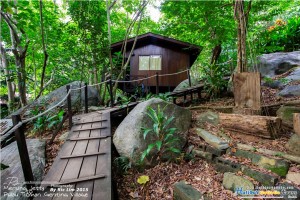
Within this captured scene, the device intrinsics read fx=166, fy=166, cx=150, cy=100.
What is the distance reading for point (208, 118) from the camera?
14.2ft

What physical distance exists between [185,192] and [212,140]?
1302 mm

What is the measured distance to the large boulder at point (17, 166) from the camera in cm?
223

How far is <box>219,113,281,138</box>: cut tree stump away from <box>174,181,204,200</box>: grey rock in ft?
5.41

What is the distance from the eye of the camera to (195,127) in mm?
4129

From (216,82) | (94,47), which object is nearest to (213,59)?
(216,82)

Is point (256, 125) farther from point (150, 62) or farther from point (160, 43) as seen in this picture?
point (160, 43)

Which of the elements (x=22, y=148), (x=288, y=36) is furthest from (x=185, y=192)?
(x=288, y=36)

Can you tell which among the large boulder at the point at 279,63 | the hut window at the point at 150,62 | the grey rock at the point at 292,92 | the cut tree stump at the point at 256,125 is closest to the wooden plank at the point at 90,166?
the cut tree stump at the point at 256,125

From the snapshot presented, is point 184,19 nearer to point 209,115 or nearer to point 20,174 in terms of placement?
point 209,115

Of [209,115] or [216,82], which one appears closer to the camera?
[209,115]

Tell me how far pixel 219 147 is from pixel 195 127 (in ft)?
3.57

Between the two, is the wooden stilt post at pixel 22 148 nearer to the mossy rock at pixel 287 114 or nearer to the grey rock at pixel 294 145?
the grey rock at pixel 294 145

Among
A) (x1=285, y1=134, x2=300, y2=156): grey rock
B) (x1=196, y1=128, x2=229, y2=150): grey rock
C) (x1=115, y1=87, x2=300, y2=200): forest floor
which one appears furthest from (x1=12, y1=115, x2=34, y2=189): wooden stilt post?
(x1=285, y1=134, x2=300, y2=156): grey rock

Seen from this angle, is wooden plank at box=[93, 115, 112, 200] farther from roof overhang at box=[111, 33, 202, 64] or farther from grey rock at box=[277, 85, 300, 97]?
roof overhang at box=[111, 33, 202, 64]
